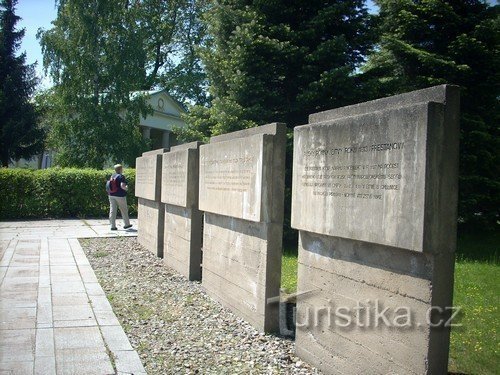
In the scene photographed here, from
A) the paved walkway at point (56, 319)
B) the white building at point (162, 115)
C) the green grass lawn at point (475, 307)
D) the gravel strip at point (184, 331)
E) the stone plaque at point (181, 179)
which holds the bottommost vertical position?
the gravel strip at point (184, 331)

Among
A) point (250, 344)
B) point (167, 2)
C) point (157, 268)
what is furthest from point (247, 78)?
point (167, 2)

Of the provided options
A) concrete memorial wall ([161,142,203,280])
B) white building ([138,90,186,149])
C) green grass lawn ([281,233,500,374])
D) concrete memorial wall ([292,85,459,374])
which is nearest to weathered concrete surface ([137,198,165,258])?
concrete memorial wall ([161,142,203,280])

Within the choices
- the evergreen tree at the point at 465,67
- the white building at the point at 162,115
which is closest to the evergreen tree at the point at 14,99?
the white building at the point at 162,115

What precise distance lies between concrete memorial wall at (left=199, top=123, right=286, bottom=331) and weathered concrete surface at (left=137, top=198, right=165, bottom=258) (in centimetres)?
329

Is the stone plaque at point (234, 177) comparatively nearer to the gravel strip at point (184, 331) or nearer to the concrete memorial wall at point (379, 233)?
the concrete memorial wall at point (379, 233)

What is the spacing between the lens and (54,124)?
2680cm

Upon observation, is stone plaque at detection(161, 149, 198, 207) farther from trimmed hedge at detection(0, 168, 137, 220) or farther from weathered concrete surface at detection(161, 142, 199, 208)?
trimmed hedge at detection(0, 168, 137, 220)

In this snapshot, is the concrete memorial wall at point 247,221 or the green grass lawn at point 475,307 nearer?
Answer: the green grass lawn at point 475,307

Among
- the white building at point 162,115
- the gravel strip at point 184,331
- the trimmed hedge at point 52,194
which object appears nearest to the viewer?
the gravel strip at point 184,331

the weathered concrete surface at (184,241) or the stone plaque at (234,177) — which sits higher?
the stone plaque at (234,177)

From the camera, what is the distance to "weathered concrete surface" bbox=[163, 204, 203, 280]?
25.7 feet

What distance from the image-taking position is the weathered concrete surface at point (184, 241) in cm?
784

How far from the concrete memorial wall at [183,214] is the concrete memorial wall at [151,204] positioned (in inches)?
29.0

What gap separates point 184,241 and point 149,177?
11.1 feet
